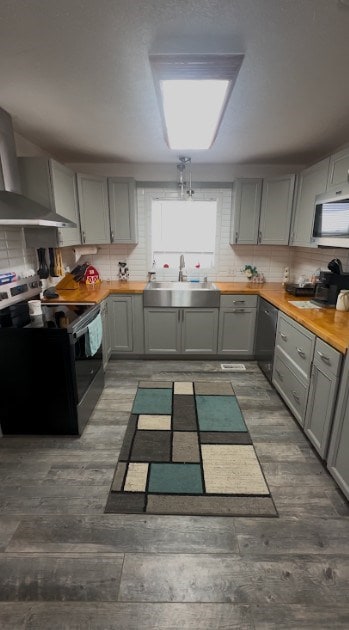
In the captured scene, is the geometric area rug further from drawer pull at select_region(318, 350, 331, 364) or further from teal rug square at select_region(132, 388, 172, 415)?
drawer pull at select_region(318, 350, 331, 364)

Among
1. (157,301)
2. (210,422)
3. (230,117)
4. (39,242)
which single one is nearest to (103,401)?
(210,422)

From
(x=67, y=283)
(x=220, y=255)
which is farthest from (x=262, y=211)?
(x=67, y=283)

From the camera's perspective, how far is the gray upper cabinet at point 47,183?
8.38ft

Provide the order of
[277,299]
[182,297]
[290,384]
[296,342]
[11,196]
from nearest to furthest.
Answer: [11,196], [296,342], [290,384], [277,299], [182,297]

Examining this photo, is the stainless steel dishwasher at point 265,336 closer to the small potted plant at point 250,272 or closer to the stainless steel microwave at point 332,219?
the small potted plant at point 250,272

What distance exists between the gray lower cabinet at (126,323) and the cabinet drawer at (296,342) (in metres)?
1.60

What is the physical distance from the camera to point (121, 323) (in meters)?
3.45

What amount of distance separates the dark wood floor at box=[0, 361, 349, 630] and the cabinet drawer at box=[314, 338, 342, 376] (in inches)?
27.9

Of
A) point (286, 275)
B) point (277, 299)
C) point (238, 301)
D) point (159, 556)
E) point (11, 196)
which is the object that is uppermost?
point (11, 196)

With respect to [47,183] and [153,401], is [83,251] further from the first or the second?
[153,401]

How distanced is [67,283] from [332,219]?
2717 mm

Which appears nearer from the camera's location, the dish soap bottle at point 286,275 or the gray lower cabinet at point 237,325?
the gray lower cabinet at point 237,325

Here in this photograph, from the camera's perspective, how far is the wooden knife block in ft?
10.4

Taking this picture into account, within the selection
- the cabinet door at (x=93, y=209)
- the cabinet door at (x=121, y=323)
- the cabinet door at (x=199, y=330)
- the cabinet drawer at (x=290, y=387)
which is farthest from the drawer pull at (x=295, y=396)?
the cabinet door at (x=93, y=209)
